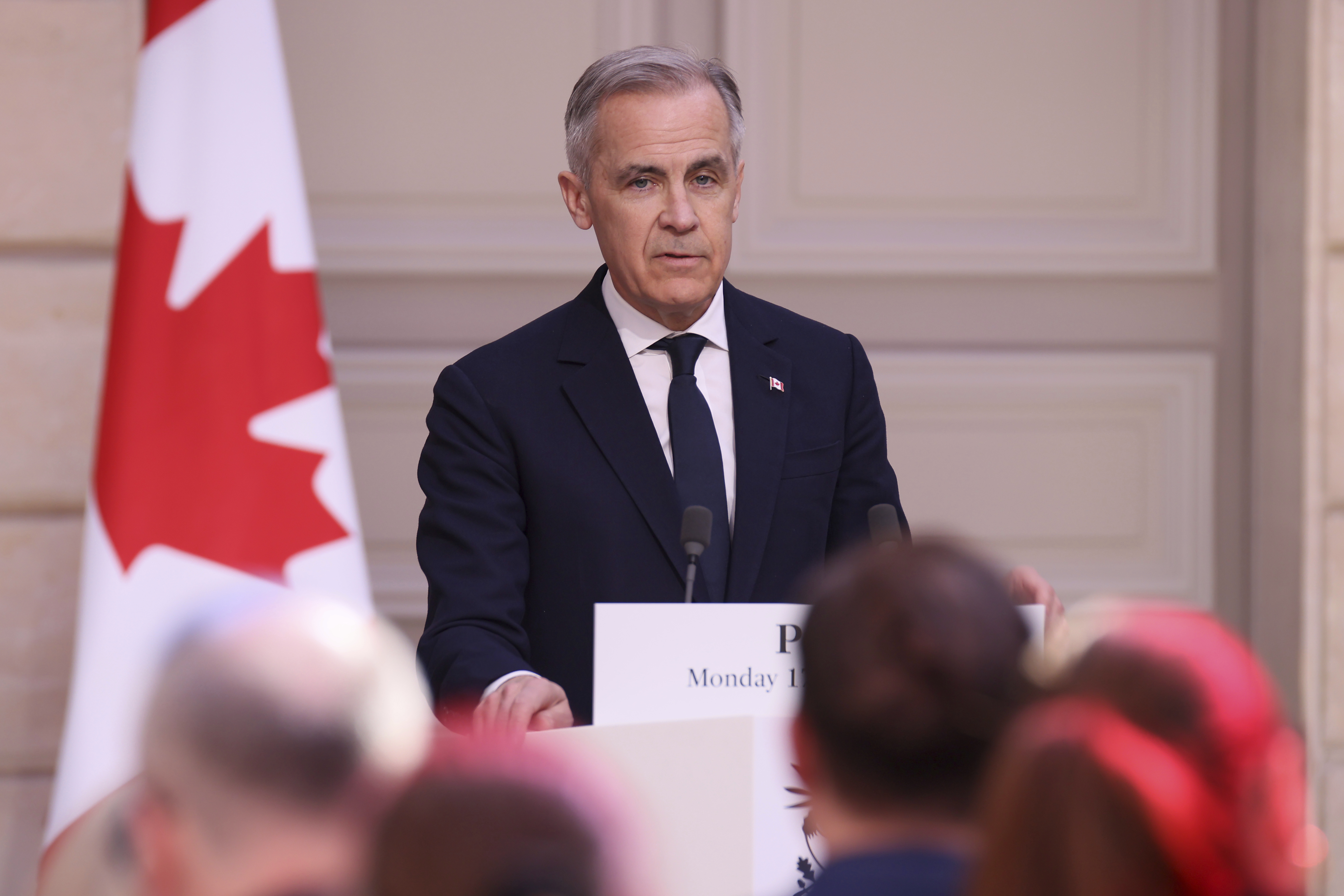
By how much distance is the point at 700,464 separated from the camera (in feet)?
6.72

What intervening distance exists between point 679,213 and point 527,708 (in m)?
0.92

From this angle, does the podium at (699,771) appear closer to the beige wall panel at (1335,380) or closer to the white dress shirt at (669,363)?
the white dress shirt at (669,363)

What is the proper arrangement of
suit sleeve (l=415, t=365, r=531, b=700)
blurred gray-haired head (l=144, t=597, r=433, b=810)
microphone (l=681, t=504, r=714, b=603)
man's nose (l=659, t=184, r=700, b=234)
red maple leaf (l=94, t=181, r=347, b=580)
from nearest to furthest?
blurred gray-haired head (l=144, t=597, r=433, b=810)
microphone (l=681, t=504, r=714, b=603)
suit sleeve (l=415, t=365, r=531, b=700)
man's nose (l=659, t=184, r=700, b=234)
red maple leaf (l=94, t=181, r=347, b=580)

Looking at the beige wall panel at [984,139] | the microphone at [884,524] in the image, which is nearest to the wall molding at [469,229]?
the beige wall panel at [984,139]

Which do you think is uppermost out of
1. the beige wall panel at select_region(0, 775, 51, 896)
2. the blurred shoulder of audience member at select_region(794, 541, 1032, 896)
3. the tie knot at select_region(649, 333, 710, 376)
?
the tie knot at select_region(649, 333, 710, 376)

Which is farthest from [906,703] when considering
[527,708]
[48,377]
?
[48,377]

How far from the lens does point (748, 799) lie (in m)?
1.32

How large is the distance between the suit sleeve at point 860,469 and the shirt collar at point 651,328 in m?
0.25

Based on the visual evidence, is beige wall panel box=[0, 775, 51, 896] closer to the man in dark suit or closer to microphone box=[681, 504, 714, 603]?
the man in dark suit

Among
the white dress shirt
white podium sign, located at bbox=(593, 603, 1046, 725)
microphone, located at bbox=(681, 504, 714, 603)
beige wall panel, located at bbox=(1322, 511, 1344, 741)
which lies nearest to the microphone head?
microphone, located at bbox=(681, 504, 714, 603)

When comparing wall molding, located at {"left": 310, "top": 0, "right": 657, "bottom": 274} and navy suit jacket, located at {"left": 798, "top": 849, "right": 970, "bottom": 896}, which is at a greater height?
wall molding, located at {"left": 310, "top": 0, "right": 657, "bottom": 274}

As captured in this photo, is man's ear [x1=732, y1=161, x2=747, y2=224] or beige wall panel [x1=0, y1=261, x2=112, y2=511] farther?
beige wall panel [x1=0, y1=261, x2=112, y2=511]

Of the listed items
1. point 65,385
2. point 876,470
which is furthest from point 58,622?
point 876,470

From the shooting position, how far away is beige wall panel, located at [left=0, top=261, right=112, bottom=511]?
2641 millimetres
